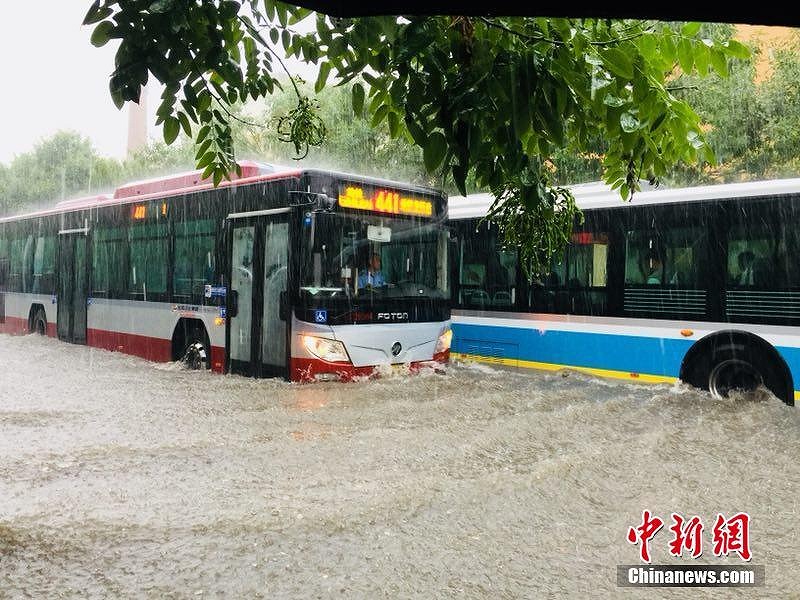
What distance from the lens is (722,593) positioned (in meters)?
4.27

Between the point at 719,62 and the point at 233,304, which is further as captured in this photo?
the point at 233,304

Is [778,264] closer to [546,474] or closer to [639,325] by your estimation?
[639,325]

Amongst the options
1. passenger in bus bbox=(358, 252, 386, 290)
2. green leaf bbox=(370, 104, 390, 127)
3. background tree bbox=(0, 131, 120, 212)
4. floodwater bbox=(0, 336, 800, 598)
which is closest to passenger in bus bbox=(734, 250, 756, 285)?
floodwater bbox=(0, 336, 800, 598)

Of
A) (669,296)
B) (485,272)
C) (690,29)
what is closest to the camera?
(690,29)

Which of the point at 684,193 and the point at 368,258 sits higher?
the point at 684,193

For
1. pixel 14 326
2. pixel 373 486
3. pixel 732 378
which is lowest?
pixel 373 486

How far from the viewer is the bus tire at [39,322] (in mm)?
18250

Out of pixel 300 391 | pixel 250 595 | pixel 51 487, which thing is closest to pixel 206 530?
pixel 250 595

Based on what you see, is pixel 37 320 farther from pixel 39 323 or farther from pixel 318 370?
pixel 318 370

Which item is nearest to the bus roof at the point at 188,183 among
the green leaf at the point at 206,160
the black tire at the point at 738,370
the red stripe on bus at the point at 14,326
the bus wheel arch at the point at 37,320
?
the bus wheel arch at the point at 37,320

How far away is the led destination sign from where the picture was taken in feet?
34.3

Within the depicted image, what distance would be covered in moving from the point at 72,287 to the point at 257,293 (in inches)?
289

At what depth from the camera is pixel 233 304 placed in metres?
11.7

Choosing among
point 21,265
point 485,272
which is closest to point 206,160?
point 485,272
